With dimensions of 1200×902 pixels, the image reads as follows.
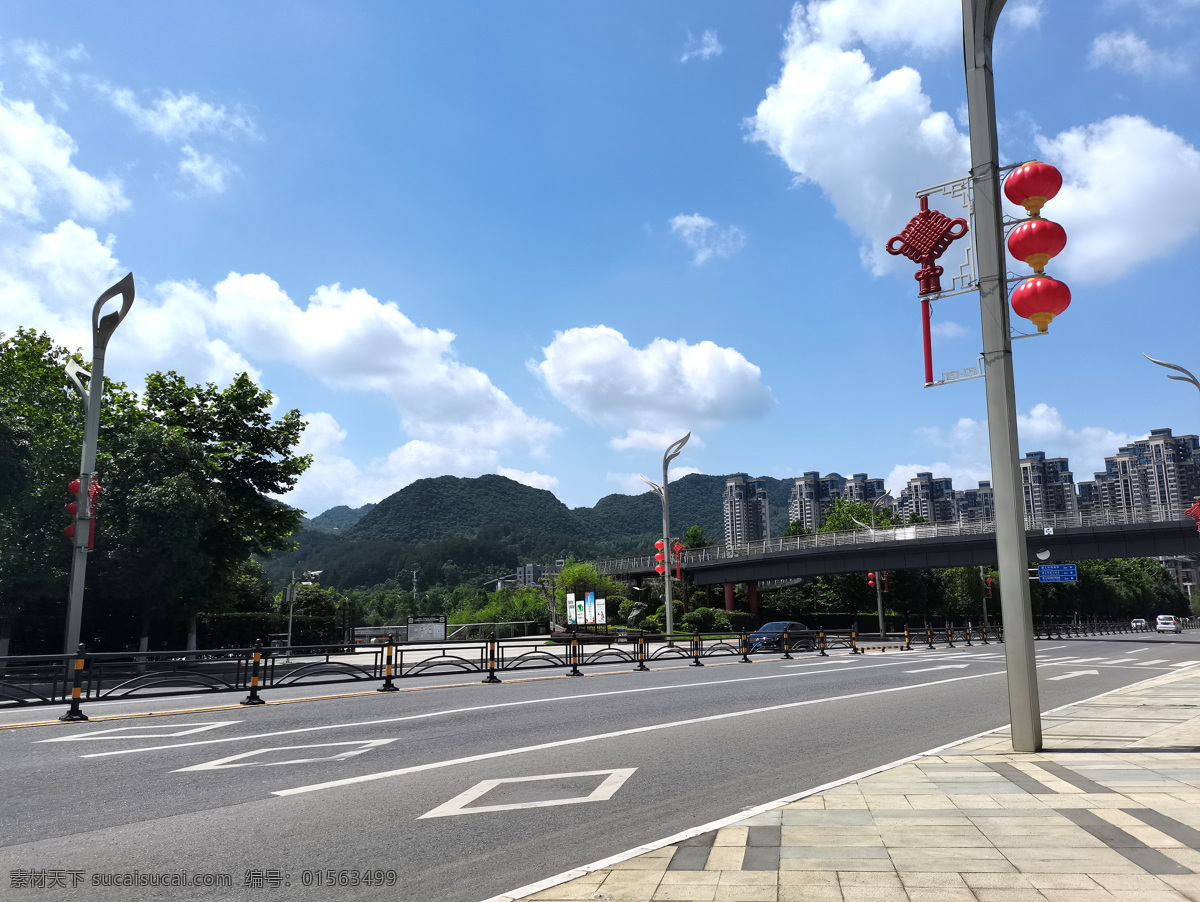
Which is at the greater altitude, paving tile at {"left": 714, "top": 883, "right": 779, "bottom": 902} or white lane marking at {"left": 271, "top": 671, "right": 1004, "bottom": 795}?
paving tile at {"left": 714, "top": 883, "right": 779, "bottom": 902}

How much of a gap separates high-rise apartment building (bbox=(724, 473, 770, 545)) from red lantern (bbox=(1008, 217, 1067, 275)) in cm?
17833

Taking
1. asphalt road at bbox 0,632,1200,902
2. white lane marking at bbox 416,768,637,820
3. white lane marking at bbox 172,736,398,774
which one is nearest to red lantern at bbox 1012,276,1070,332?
asphalt road at bbox 0,632,1200,902

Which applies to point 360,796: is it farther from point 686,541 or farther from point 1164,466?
point 1164,466

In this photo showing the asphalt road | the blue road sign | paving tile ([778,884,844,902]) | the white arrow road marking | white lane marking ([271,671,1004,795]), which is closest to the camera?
paving tile ([778,884,844,902])

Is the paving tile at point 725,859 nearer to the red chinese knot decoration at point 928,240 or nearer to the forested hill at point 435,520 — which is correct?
the red chinese knot decoration at point 928,240

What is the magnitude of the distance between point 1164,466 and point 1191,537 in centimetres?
15538

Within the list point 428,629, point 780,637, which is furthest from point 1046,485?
point 428,629

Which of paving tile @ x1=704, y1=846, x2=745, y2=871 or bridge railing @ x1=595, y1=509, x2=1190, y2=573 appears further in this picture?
bridge railing @ x1=595, y1=509, x2=1190, y2=573

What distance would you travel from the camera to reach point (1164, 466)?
579ft

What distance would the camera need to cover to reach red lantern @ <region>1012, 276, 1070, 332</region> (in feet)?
31.2

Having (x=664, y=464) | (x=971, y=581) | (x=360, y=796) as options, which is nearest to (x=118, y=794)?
(x=360, y=796)

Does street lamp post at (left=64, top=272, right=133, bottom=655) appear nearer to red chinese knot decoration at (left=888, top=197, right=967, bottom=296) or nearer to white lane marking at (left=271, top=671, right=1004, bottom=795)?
white lane marking at (left=271, top=671, right=1004, bottom=795)

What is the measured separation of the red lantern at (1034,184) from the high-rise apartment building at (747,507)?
17829 centimetres

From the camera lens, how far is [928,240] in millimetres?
10680
